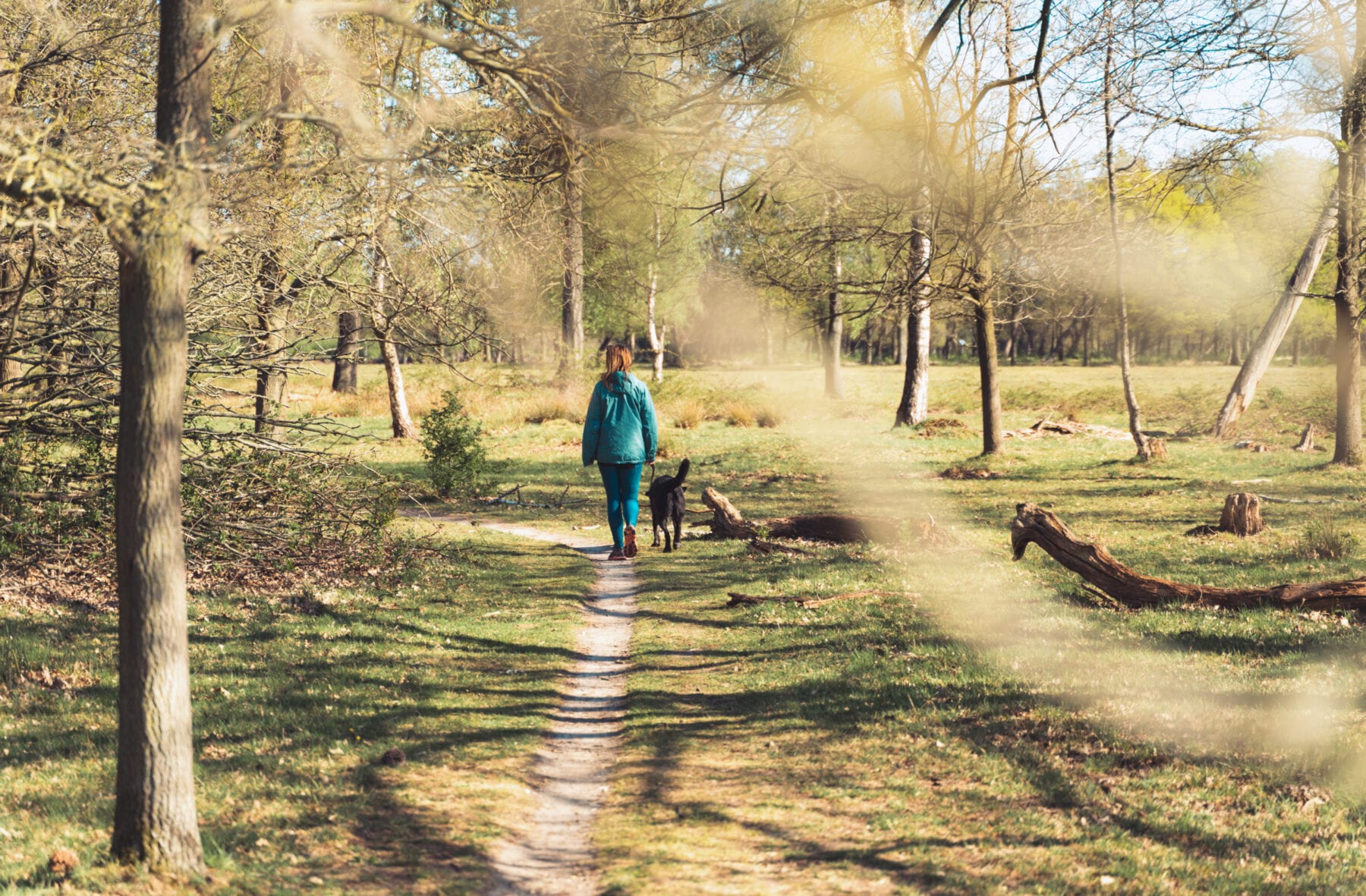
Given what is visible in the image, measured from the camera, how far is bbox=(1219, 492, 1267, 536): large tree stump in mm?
12953

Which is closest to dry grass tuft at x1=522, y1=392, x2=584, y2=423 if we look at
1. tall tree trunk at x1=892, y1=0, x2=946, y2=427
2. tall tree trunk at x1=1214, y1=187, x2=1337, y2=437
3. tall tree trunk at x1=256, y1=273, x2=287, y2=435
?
tall tree trunk at x1=892, y1=0, x2=946, y2=427

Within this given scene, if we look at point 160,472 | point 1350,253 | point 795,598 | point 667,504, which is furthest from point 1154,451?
point 160,472

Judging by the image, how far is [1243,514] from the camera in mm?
12977

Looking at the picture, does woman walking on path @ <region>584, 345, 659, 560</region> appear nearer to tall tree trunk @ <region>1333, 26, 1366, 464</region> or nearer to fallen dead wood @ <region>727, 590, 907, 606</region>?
fallen dead wood @ <region>727, 590, 907, 606</region>

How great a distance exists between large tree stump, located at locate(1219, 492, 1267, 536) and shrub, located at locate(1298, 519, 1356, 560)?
3.14ft

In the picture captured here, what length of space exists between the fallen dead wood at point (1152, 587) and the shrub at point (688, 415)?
66.6 ft

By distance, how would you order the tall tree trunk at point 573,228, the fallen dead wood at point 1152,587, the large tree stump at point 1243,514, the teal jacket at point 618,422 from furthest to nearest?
the large tree stump at point 1243,514 < the teal jacket at point 618,422 < the fallen dead wood at point 1152,587 < the tall tree trunk at point 573,228

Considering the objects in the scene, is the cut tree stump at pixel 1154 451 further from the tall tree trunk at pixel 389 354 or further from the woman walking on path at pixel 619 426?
the tall tree trunk at pixel 389 354

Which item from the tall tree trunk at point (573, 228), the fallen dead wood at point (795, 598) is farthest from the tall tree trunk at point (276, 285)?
the fallen dead wood at point (795, 598)

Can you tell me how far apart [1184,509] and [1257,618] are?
8.06 meters

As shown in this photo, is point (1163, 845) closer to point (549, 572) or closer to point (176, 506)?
point (176, 506)

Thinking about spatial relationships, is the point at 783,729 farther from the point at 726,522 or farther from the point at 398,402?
the point at 398,402

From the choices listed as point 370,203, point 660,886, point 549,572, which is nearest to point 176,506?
point 660,886

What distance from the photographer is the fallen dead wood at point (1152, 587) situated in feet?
A: 27.6
